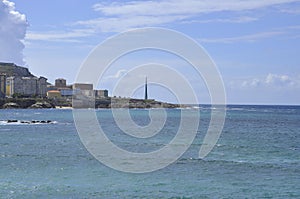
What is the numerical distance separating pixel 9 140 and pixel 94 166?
959 inches

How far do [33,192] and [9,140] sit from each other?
105ft

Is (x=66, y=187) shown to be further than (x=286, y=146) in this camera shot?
No

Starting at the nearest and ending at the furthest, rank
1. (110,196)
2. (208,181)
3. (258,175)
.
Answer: (110,196) < (208,181) < (258,175)

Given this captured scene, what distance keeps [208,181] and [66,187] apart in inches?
332

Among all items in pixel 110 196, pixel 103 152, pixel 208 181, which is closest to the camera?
pixel 110 196

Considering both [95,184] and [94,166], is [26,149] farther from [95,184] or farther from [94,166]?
[95,184]

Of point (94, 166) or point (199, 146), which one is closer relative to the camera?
point (94, 166)

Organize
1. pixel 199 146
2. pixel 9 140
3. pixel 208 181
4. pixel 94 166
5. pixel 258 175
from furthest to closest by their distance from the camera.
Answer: pixel 9 140, pixel 199 146, pixel 94 166, pixel 258 175, pixel 208 181

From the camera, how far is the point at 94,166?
1409 inches

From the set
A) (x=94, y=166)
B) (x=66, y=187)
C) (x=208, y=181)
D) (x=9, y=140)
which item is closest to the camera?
(x=66, y=187)

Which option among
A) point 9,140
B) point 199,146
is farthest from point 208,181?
point 9,140

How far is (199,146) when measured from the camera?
5053 centimetres

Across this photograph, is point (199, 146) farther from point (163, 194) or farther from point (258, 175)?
point (163, 194)

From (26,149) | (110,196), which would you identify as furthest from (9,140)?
(110,196)
